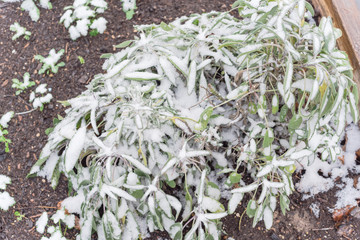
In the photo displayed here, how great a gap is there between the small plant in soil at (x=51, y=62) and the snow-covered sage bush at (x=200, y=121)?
18.2 inches

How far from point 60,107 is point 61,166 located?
0.38 meters

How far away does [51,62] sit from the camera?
1843mm

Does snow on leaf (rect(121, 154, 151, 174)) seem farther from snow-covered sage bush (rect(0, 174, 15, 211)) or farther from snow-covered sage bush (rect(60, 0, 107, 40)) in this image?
snow-covered sage bush (rect(60, 0, 107, 40))

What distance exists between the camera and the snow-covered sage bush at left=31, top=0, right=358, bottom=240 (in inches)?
47.2

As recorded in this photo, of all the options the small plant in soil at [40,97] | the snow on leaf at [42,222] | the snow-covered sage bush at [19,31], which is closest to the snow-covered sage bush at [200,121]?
the snow on leaf at [42,222]

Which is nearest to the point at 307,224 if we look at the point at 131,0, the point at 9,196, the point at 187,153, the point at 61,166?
the point at 187,153

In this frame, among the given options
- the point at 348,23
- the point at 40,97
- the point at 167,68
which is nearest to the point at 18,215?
the point at 40,97

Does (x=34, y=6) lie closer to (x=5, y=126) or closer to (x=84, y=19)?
(x=84, y=19)

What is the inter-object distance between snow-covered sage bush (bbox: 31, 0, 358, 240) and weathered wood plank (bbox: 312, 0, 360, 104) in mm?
441

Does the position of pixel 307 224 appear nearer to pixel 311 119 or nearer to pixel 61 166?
pixel 311 119

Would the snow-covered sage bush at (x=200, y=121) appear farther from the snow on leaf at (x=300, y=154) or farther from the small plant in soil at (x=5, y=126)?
the small plant in soil at (x=5, y=126)

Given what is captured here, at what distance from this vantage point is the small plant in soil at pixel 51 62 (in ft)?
6.03

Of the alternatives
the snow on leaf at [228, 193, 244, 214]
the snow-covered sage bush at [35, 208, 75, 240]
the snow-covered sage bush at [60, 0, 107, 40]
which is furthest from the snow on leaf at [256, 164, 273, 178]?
the snow-covered sage bush at [60, 0, 107, 40]

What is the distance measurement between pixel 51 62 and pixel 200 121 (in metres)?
1.00
